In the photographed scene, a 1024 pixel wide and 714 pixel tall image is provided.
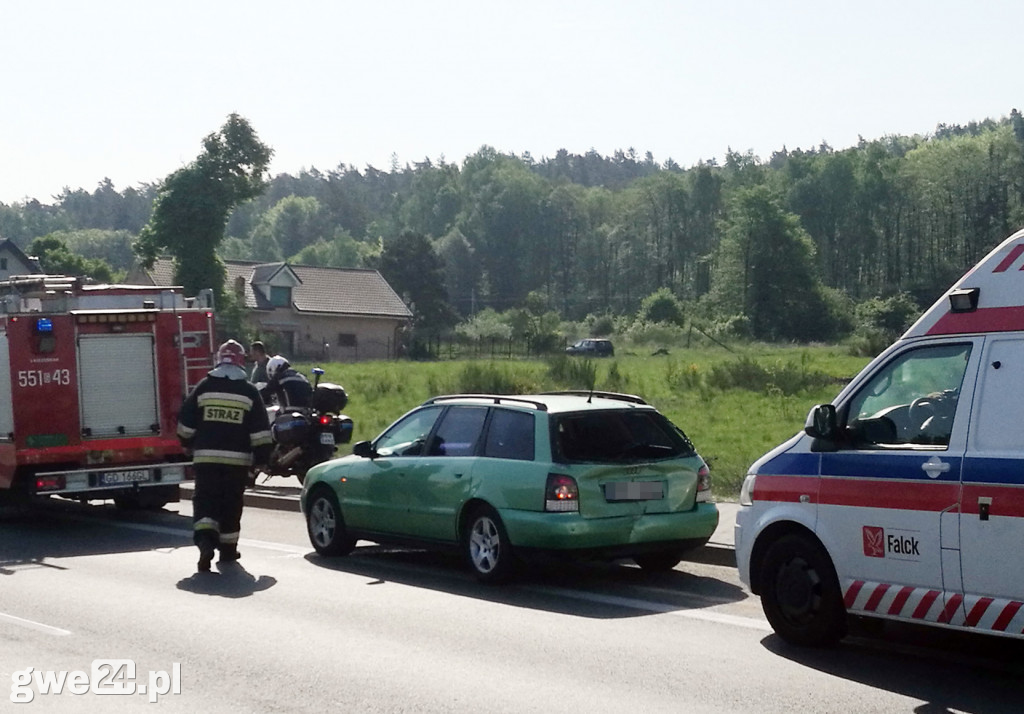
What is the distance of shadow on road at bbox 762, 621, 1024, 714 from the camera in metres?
7.13

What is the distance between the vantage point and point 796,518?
8.30 metres

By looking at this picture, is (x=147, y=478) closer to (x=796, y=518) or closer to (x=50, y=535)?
(x=50, y=535)

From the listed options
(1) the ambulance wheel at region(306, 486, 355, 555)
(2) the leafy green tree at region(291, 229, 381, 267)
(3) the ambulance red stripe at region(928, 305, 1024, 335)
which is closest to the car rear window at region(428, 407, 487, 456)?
(1) the ambulance wheel at region(306, 486, 355, 555)

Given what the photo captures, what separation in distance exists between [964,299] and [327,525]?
6.87 m

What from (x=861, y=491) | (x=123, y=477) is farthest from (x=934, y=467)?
(x=123, y=477)

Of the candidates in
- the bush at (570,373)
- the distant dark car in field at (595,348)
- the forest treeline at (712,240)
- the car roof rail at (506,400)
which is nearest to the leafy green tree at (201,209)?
the forest treeline at (712,240)

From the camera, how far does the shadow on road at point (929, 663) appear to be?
7.13 metres

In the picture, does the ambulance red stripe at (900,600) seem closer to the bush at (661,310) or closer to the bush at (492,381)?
the bush at (492,381)

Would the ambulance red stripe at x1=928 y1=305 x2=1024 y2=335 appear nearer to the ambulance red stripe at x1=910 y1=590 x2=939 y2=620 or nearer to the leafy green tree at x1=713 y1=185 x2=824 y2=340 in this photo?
the ambulance red stripe at x1=910 y1=590 x2=939 y2=620

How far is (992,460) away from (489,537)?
4711 mm

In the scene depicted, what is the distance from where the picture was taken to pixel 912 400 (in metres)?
7.93

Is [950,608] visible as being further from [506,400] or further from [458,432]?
[458,432]

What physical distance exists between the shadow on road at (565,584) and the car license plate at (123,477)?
3297 mm

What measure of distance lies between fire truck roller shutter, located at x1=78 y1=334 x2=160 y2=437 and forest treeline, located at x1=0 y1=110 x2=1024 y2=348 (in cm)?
5118
